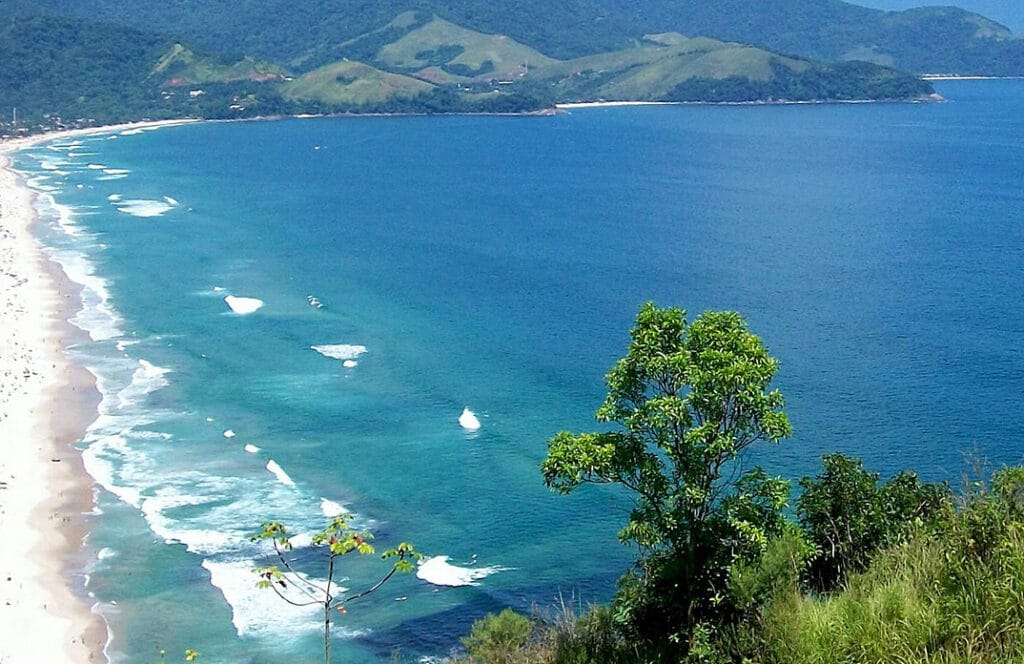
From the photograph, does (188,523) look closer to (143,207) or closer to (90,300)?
(90,300)

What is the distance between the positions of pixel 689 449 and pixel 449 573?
24.1 metres

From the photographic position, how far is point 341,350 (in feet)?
240

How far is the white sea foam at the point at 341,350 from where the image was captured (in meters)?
71.6

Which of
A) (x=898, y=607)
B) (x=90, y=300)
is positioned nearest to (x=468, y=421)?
(x=90, y=300)

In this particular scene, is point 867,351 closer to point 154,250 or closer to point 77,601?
point 77,601

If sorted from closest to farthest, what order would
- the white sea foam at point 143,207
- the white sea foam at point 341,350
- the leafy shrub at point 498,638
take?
the leafy shrub at point 498,638, the white sea foam at point 341,350, the white sea foam at point 143,207

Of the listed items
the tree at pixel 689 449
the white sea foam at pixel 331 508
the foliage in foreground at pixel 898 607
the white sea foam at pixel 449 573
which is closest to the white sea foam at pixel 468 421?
the white sea foam at pixel 331 508

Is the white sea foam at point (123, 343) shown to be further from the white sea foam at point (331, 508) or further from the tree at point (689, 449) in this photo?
the tree at point (689, 449)

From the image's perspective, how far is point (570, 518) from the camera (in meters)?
48.5

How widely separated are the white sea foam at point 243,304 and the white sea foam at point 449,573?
43.3 metres

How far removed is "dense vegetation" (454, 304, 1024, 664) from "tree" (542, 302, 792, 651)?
0.03 metres

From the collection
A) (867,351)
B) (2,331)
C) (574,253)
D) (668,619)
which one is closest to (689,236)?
(574,253)

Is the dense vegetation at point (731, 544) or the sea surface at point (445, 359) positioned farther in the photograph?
the sea surface at point (445, 359)

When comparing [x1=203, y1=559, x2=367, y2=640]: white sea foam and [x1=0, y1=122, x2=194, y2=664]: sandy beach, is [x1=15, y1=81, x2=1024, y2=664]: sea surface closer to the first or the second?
[x1=203, y1=559, x2=367, y2=640]: white sea foam
